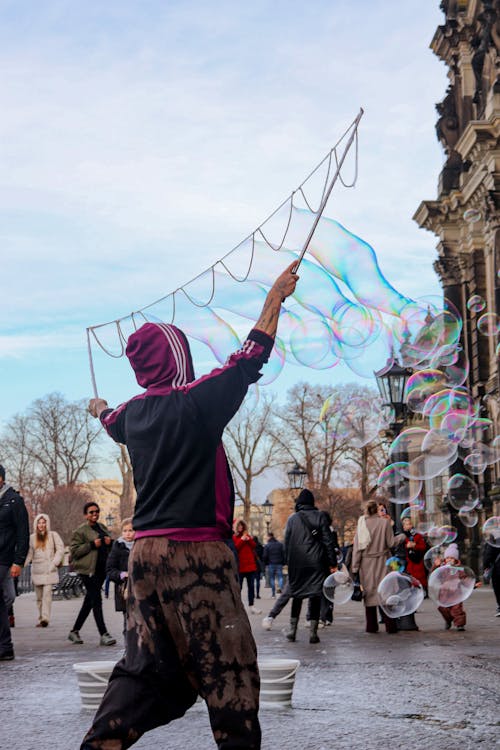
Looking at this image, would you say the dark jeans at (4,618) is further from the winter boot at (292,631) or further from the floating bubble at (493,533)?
the floating bubble at (493,533)

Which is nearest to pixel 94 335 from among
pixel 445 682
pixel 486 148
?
pixel 445 682

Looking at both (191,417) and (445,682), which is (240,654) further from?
(445,682)

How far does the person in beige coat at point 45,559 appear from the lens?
57.0 feet

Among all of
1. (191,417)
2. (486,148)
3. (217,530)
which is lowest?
(217,530)

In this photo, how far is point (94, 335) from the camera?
658 cm

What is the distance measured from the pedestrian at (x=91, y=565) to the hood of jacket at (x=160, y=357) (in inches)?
344

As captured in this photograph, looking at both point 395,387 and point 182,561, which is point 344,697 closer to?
point 182,561

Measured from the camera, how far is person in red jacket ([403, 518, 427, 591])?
56.3 feet

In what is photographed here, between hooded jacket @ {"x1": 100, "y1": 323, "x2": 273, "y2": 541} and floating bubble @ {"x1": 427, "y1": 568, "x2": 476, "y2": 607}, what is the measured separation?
29.5ft

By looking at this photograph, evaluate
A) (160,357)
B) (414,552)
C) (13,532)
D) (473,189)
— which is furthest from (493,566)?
(473,189)

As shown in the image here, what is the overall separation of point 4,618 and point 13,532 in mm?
842

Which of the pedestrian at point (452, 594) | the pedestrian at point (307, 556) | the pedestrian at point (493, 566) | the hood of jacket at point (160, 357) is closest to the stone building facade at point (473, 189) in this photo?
the pedestrian at point (493, 566)

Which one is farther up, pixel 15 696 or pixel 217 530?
pixel 217 530

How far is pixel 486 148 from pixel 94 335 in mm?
26828
